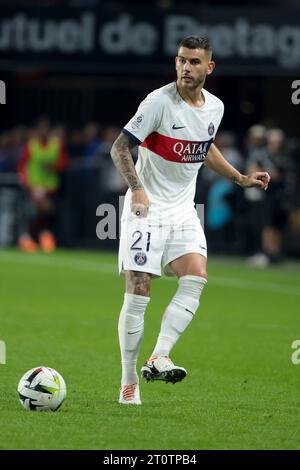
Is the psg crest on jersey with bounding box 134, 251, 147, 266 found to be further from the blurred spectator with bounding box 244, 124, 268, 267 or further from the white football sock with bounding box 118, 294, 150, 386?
the blurred spectator with bounding box 244, 124, 268, 267

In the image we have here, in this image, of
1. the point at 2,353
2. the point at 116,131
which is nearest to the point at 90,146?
the point at 116,131

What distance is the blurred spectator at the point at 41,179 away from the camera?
80.3ft

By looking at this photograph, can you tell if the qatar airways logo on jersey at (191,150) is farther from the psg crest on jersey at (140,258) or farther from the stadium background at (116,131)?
the stadium background at (116,131)

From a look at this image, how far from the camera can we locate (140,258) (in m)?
8.72

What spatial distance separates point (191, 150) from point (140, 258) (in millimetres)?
820

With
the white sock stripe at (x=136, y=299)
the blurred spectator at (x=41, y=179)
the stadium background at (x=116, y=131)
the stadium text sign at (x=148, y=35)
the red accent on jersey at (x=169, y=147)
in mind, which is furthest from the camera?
the blurred spectator at (x=41, y=179)

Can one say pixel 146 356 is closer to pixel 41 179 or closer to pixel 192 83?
pixel 192 83

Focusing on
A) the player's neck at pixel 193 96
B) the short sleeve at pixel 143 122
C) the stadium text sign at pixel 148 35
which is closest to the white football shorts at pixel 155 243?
the short sleeve at pixel 143 122

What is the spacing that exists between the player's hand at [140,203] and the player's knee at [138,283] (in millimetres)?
413

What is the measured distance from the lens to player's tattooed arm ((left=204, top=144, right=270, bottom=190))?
9398 mm

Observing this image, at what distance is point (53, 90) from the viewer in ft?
100

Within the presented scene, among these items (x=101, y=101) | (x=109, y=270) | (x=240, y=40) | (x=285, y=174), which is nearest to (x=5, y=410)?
(x=109, y=270)

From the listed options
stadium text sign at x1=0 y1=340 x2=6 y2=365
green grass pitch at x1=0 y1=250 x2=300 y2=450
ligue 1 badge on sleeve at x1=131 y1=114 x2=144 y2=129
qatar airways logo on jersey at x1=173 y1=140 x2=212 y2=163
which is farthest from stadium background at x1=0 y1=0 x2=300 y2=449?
ligue 1 badge on sleeve at x1=131 y1=114 x2=144 y2=129

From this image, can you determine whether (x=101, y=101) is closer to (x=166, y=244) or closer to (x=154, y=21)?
(x=154, y=21)
